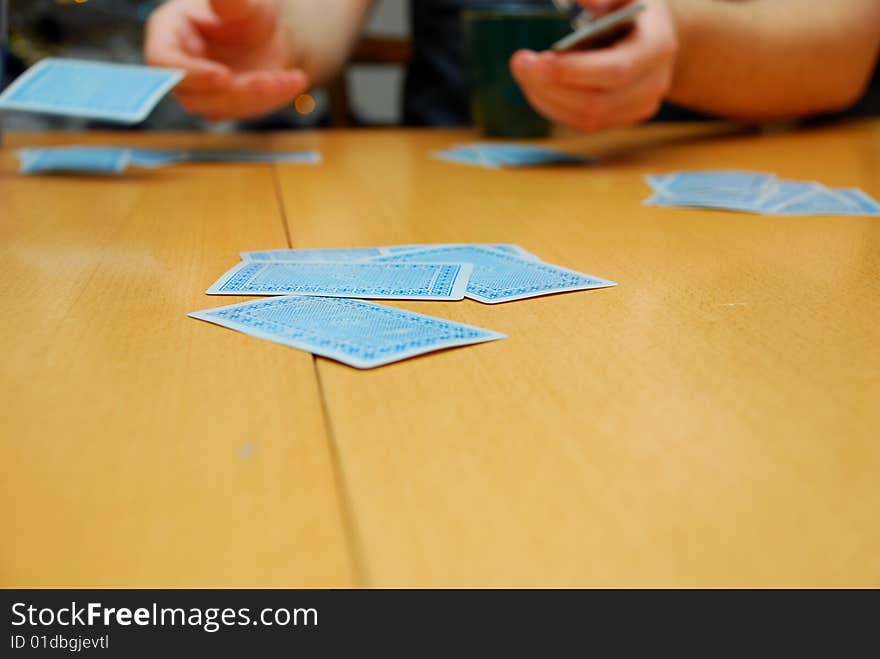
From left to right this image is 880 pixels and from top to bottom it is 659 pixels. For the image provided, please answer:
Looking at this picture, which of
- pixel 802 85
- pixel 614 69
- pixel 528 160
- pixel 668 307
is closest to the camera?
pixel 668 307

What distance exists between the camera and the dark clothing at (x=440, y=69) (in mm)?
1854

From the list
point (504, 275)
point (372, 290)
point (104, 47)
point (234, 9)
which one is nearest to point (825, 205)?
point (504, 275)

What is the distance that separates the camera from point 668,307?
1.93ft

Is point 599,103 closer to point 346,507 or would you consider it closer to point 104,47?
point 346,507

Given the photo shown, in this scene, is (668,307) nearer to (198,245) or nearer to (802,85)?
(198,245)

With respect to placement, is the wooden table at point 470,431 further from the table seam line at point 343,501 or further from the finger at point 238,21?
the finger at point 238,21

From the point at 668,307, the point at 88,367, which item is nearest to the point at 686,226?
the point at 668,307

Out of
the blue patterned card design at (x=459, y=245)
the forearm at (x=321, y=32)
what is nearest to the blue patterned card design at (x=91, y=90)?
the forearm at (x=321, y=32)

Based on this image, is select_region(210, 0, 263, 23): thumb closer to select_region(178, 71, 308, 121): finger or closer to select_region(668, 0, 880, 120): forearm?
select_region(178, 71, 308, 121): finger

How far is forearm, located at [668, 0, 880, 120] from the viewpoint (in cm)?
132

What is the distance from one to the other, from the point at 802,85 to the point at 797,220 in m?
0.67

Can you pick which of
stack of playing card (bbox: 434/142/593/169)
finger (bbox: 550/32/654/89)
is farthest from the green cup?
finger (bbox: 550/32/654/89)

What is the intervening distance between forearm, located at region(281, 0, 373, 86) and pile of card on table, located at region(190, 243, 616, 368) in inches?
31.3
